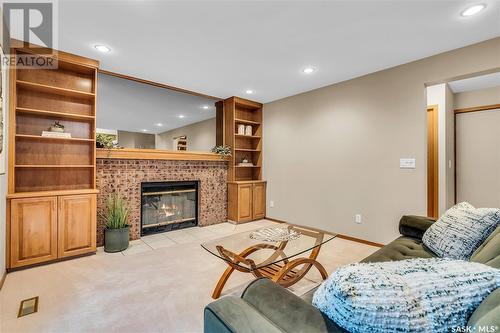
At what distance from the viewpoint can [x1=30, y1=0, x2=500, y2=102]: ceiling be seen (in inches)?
84.1

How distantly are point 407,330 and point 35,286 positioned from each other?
3027 millimetres

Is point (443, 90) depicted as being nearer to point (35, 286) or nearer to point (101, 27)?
point (101, 27)

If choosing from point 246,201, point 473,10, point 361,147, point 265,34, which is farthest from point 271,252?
point 473,10

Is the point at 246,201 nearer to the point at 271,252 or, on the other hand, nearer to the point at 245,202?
the point at 245,202

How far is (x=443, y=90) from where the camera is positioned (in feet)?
13.2

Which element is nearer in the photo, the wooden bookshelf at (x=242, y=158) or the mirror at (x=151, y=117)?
the mirror at (x=151, y=117)

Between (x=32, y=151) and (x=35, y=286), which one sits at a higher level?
(x=32, y=151)

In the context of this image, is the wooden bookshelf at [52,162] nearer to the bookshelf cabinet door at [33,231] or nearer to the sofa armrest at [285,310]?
the bookshelf cabinet door at [33,231]

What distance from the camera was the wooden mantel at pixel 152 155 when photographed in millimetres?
3490

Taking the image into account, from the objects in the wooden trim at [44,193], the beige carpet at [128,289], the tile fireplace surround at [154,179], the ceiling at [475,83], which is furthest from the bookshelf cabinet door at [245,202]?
the ceiling at [475,83]

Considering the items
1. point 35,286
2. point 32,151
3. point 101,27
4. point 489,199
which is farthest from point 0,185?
point 489,199

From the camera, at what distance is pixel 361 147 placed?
3.72 m

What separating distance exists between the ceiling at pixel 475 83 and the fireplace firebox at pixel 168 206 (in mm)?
4745

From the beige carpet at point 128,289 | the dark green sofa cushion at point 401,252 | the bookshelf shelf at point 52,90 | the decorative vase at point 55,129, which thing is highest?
the bookshelf shelf at point 52,90
